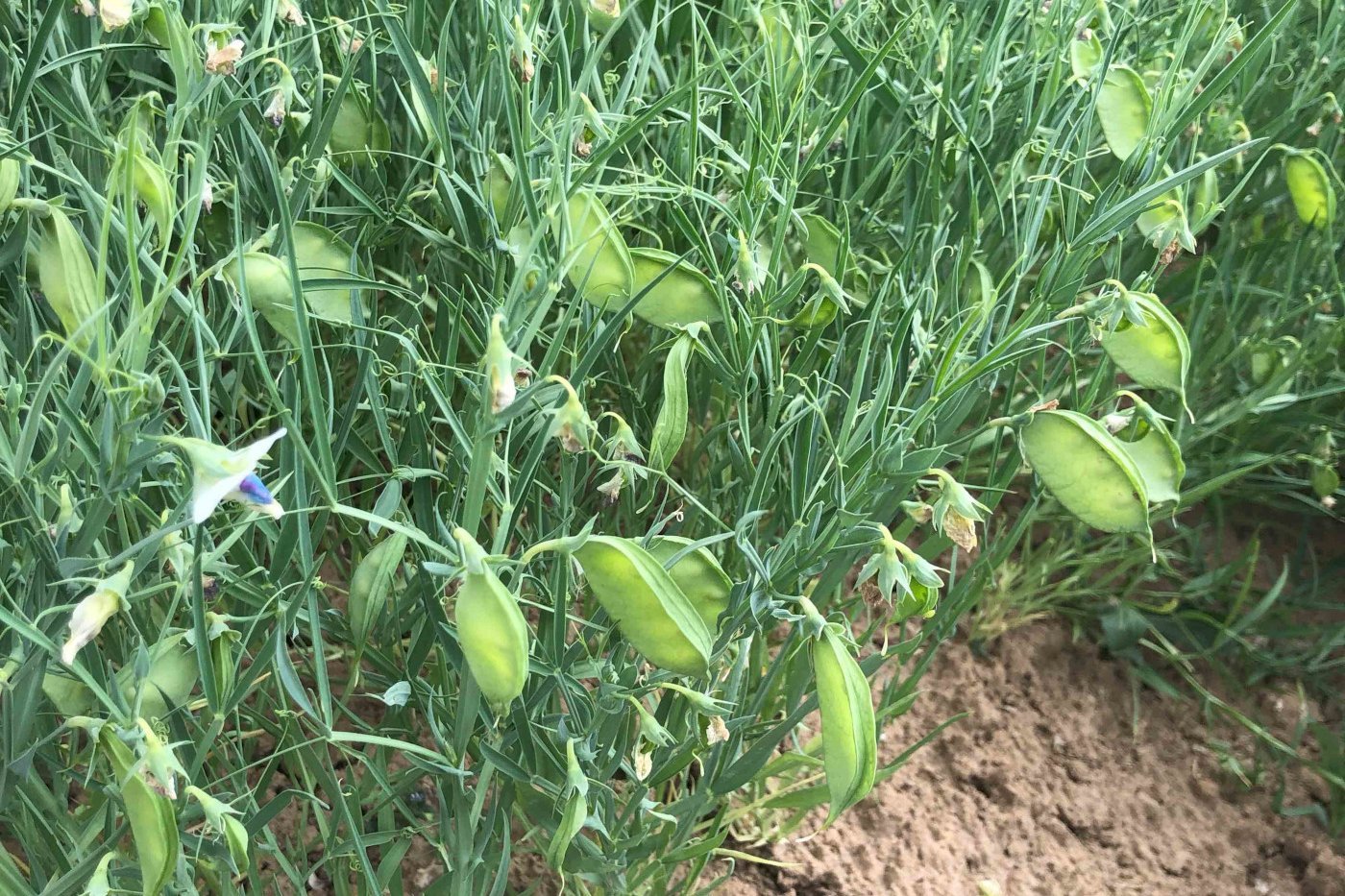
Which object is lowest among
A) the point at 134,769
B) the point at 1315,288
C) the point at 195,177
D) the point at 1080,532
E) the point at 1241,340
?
the point at 1080,532

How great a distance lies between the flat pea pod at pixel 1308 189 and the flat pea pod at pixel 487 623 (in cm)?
109

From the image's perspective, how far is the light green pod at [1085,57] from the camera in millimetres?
1069

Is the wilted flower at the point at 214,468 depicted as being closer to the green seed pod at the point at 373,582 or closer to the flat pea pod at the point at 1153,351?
the green seed pod at the point at 373,582

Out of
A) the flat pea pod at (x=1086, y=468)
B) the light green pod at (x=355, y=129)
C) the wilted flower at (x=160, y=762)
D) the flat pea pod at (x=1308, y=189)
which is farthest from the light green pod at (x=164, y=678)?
the flat pea pod at (x=1308, y=189)

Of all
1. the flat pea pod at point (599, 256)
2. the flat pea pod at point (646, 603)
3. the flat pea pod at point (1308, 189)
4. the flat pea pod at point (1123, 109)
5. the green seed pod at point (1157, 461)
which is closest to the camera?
the flat pea pod at point (646, 603)

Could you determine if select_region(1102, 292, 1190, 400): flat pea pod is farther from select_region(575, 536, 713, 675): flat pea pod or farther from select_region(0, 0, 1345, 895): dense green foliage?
select_region(575, 536, 713, 675): flat pea pod

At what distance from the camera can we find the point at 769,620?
34.9 inches

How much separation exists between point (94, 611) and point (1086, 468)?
0.66 meters

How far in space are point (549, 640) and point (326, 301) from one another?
30cm

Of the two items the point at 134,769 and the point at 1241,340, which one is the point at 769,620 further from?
the point at 1241,340

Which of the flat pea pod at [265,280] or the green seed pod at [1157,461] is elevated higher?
the flat pea pod at [265,280]

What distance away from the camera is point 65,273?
2.25ft

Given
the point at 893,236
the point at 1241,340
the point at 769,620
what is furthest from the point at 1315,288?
the point at 769,620

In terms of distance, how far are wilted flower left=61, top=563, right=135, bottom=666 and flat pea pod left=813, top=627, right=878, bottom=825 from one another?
1.36ft
